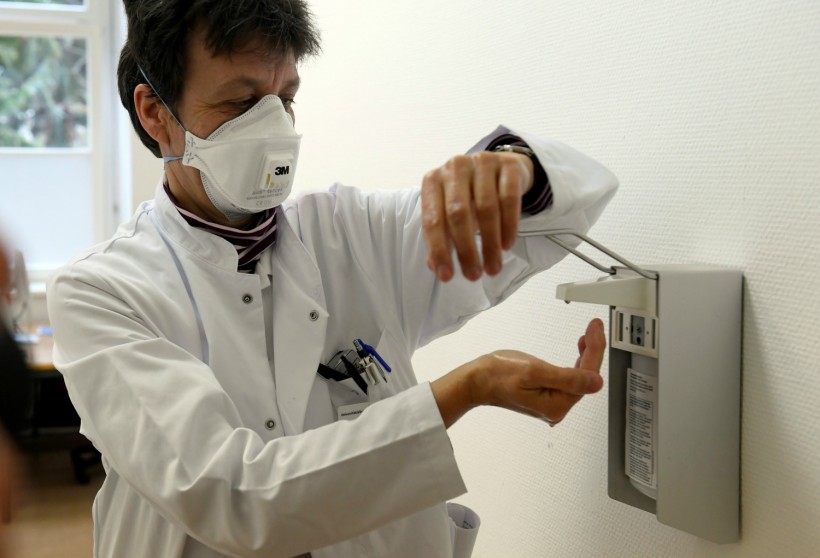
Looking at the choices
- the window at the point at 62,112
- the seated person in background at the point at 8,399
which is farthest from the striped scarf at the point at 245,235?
the window at the point at 62,112

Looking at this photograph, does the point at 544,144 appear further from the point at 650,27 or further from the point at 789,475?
the point at 789,475

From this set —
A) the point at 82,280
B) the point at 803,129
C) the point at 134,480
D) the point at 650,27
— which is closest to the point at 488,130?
the point at 650,27

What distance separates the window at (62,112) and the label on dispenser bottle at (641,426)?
12.7ft

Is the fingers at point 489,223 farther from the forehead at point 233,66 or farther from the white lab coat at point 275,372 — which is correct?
the forehead at point 233,66

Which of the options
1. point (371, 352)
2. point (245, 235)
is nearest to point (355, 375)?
point (371, 352)

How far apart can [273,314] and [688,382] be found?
1.92 ft

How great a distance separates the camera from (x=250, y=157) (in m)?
1.19

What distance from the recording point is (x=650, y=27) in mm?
1108

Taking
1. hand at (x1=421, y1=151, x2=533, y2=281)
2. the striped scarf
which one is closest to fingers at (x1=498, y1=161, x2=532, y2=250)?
hand at (x1=421, y1=151, x2=533, y2=281)

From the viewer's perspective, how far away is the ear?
1253 mm

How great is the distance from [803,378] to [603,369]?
321 millimetres

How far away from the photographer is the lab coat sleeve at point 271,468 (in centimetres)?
88

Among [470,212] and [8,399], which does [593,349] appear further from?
[8,399]

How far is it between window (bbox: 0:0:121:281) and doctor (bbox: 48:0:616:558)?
135 inches
